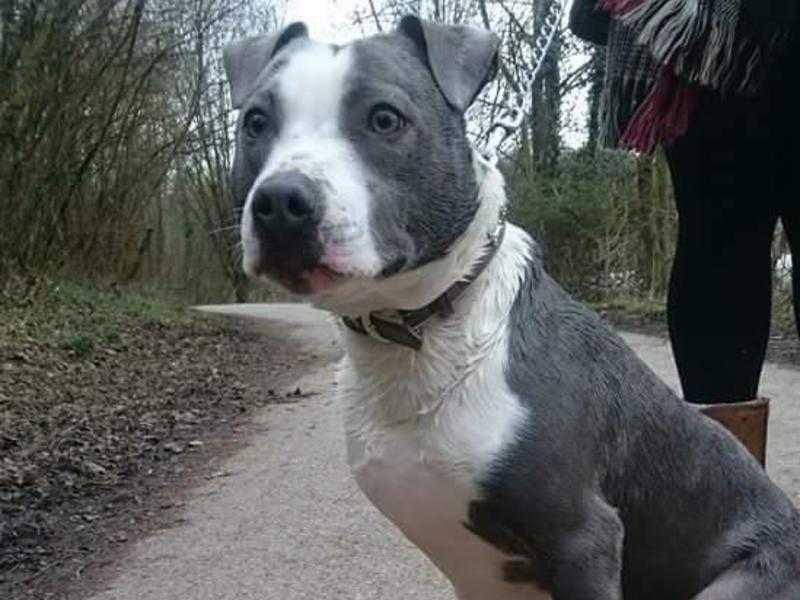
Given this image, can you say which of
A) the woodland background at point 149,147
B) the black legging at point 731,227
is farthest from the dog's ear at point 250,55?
the woodland background at point 149,147

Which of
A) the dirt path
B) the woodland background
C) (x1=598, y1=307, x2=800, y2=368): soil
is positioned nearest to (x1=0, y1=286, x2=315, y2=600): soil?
the dirt path

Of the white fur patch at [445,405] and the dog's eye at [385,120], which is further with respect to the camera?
the white fur patch at [445,405]

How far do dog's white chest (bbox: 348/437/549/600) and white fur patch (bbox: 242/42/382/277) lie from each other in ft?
1.36

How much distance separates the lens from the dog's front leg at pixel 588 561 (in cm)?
215

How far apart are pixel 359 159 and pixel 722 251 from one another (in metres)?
1.27

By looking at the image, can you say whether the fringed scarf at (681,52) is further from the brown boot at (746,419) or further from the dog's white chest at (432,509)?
the dog's white chest at (432,509)

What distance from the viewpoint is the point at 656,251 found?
45.0 feet

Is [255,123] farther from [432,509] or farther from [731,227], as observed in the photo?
[731,227]

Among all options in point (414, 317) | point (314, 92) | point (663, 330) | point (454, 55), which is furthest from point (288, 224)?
point (663, 330)

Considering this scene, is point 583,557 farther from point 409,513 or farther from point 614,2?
point 614,2

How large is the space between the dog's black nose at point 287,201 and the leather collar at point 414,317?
0.39 m

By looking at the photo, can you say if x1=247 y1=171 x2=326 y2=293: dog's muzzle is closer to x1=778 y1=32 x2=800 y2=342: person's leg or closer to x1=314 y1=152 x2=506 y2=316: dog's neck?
x1=314 y1=152 x2=506 y2=316: dog's neck

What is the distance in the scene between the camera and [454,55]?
2.22 m

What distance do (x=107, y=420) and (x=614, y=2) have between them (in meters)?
4.25
